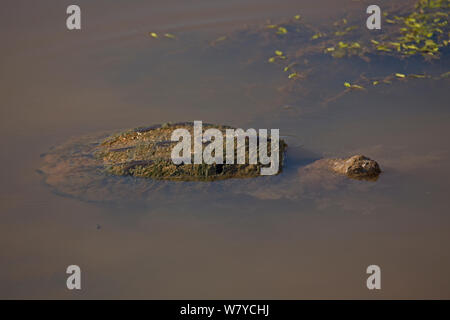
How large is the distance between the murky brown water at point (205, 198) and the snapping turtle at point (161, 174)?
0.10m

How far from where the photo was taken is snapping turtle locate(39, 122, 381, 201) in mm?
4547

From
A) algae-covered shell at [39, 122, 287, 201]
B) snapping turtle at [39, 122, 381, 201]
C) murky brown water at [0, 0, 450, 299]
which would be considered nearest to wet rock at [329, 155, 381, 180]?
snapping turtle at [39, 122, 381, 201]

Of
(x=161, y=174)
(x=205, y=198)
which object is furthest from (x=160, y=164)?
(x=205, y=198)

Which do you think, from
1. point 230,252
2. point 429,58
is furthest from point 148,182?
point 429,58

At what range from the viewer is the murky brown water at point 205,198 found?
3.84 metres

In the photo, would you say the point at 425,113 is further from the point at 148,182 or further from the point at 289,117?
the point at 148,182

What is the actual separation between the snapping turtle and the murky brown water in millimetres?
102

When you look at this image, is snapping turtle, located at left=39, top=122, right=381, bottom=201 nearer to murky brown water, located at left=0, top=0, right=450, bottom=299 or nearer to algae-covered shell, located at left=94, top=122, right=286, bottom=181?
algae-covered shell, located at left=94, top=122, right=286, bottom=181

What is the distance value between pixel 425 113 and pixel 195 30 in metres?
3.82

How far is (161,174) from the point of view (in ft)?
15.0

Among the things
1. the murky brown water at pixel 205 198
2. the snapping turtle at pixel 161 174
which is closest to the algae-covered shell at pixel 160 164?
the snapping turtle at pixel 161 174

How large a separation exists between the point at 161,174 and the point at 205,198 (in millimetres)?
503

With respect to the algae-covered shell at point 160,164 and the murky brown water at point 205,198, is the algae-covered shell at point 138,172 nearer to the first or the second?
the algae-covered shell at point 160,164

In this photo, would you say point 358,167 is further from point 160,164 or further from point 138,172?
point 138,172
